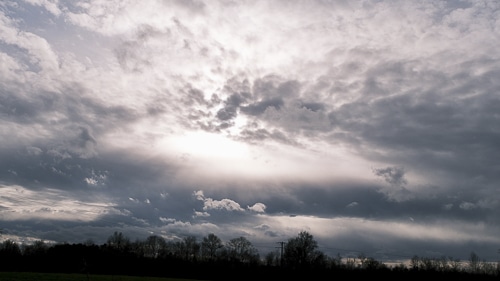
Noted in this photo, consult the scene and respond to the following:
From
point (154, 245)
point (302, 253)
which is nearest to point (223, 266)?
point (302, 253)

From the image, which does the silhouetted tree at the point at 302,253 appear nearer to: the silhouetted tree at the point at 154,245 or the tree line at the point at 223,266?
the tree line at the point at 223,266

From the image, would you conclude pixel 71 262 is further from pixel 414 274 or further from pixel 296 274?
pixel 414 274

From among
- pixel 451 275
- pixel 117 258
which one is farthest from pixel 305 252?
pixel 117 258

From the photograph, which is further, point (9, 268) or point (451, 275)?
point (9, 268)

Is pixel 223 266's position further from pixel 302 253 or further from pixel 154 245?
pixel 154 245

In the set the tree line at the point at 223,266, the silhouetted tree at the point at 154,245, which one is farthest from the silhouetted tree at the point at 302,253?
the silhouetted tree at the point at 154,245

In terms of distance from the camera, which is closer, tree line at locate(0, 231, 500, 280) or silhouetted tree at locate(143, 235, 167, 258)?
tree line at locate(0, 231, 500, 280)

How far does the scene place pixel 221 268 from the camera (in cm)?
10300

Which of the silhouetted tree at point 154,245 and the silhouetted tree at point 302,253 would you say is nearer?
the silhouetted tree at point 302,253

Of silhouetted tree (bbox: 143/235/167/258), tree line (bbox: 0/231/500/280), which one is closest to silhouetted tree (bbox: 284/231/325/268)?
tree line (bbox: 0/231/500/280)

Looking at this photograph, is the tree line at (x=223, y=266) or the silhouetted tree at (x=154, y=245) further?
the silhouetted tree at (x=154, y=245)

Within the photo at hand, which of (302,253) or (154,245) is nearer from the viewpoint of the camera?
(302,253)

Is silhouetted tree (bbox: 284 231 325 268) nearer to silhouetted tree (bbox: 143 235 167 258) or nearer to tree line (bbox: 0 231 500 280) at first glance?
tree line (bbox: 0 231 500 280)

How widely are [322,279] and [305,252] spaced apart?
25.5 m
